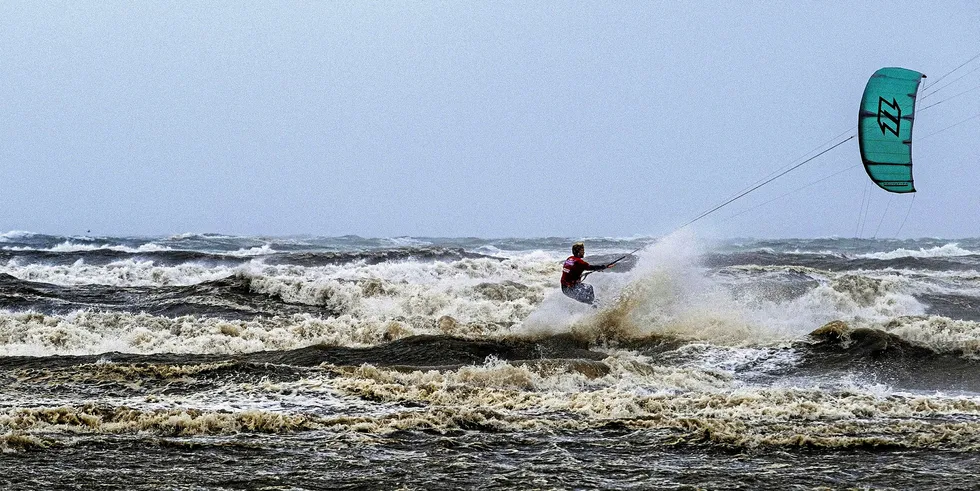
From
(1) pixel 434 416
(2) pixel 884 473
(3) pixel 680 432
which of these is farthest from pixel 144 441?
(2) pixel 884 473

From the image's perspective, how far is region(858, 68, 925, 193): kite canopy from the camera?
36.9 feet

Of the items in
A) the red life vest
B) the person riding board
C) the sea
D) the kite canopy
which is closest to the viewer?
the sea

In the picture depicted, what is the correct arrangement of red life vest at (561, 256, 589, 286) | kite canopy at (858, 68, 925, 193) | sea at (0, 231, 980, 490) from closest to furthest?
sea at (0, 231, 980, 490)
kite canopy at (858, 68, 925, 193)
red life vest at (561, 256, 589, 286)

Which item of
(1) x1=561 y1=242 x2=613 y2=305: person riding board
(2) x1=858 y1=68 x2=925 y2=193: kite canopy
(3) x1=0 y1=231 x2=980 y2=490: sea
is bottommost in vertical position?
(3) x1=0 y1=231 x2=980 y2=490: sea

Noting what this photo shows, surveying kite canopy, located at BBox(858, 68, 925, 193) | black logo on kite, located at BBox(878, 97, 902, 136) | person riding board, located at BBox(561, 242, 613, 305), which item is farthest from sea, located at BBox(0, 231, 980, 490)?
black logo on kite, located at BBox(878, 97, 902, 136)

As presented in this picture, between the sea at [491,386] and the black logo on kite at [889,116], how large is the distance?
117 inches

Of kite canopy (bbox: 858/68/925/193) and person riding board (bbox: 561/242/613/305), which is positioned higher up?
kite canopy (bbox: 858/68/925/193)

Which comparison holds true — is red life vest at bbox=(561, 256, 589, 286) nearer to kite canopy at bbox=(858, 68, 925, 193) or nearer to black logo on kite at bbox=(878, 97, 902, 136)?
kite canopy at bbox=(858, 68, 925, 193)

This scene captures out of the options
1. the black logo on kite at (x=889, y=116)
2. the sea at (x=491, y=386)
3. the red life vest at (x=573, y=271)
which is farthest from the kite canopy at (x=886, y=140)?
the red life vest at (x=573, y=271)

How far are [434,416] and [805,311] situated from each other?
9.53 meters

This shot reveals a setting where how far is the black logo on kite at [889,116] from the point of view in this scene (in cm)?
1130

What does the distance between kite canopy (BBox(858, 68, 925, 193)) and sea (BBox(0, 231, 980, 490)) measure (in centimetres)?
225

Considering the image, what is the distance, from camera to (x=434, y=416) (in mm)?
6898

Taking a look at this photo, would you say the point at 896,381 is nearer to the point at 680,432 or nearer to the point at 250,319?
the point at 680,432
